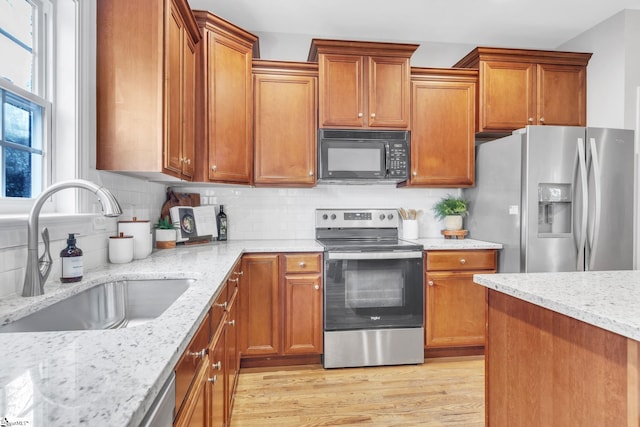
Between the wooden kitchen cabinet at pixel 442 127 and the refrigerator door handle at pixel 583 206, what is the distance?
0.73m

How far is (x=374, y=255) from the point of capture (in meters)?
2.58

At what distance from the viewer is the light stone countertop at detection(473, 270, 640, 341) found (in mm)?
907

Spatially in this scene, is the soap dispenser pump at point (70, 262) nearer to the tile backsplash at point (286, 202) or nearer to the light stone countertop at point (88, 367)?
the light stone countertop at point (88, 367)

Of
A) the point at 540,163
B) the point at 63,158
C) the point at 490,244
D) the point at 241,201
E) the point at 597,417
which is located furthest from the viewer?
the point at 241,201

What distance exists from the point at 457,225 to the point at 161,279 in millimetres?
2460

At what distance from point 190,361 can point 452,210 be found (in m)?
2.65

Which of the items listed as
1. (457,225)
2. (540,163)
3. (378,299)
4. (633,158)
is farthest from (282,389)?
(633,158)

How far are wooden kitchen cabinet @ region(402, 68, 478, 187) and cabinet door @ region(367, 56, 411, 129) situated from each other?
0.34 feet

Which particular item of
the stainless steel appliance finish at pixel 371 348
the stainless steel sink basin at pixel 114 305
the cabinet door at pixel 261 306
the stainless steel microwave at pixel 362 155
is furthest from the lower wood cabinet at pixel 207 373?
the stainless steel microwave at pixel 362 155

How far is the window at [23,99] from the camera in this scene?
4.40ft

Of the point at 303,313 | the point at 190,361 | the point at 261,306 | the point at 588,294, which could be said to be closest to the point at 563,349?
the point at 588,294

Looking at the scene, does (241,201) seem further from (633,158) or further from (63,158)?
(633,158)

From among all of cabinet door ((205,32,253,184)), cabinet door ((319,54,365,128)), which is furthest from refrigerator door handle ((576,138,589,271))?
cabinet door ((205,32,253,184))

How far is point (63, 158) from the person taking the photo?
1.61 meters
